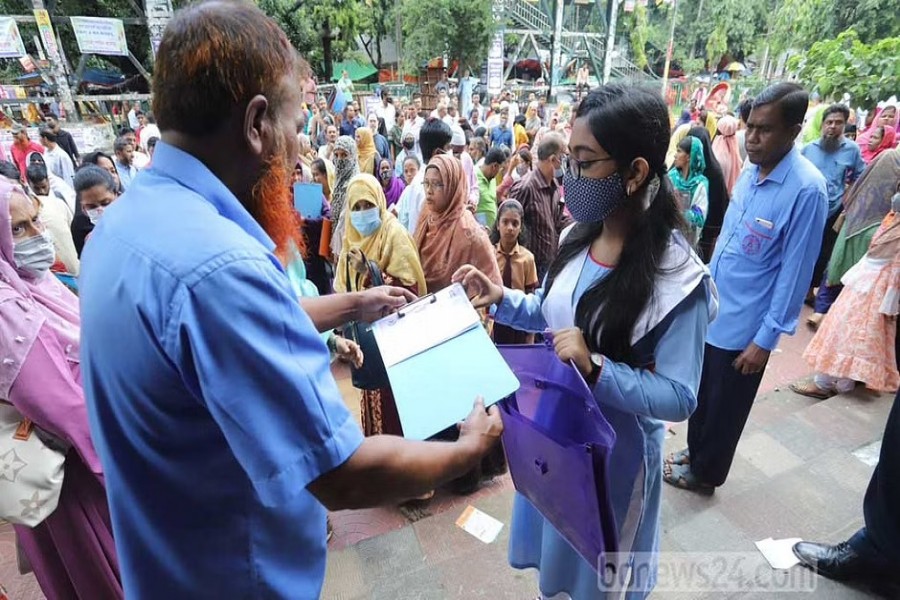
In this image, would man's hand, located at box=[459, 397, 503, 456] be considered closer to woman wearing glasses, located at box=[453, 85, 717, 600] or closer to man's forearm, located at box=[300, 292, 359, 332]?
woman wearing glasses, located at box=[453, 85, 717, 600]

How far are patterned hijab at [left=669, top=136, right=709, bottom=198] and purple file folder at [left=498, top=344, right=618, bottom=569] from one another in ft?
13.7

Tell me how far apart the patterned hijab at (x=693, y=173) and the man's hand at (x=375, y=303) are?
13.6ft

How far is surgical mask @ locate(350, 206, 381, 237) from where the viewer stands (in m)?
3.00

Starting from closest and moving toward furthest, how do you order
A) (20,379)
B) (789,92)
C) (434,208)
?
(20,379) < (789,92) < (434,208)

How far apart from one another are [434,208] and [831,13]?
61.5 ft

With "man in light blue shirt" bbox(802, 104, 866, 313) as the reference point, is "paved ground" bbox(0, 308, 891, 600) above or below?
below

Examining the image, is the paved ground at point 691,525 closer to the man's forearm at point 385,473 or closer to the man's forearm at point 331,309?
the man's forearm at point 331,309

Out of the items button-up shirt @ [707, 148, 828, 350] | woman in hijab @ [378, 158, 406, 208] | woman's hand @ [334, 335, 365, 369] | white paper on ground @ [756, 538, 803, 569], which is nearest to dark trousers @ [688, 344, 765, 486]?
button-up shirt @ [707, 148, 828, 350]

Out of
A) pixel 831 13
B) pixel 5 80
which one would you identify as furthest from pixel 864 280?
pixel 5 80

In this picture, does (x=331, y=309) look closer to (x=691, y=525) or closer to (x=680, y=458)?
(x=691, y=525)

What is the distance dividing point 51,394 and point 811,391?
484cm

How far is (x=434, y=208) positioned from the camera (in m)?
3.13

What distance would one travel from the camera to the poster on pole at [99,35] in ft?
39.2

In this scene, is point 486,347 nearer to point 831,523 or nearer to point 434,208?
point 434,208
